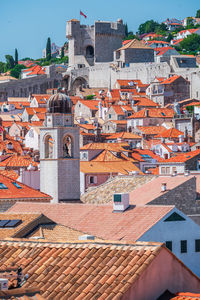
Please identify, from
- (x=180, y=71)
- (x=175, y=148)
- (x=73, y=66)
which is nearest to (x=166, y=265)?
(x=175, y=148)

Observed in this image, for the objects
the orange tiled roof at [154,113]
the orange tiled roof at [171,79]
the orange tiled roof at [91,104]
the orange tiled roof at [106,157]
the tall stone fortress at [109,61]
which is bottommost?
the orange tiled roof at [106,157]

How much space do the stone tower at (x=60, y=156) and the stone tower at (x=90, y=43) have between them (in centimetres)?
10177

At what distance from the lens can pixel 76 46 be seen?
479ft

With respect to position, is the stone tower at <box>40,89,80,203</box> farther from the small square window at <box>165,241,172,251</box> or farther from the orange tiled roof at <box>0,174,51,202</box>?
the small square window at <box>165,241,172,251</box>

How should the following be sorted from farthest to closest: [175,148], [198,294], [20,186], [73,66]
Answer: [73,66] → [175,148] → [20,186] → [198,294]

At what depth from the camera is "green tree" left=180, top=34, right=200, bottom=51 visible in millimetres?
173000

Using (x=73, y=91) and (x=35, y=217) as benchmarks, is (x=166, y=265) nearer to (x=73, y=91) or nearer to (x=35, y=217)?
A: (x=35, y=217)

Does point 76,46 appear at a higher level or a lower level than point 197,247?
higher

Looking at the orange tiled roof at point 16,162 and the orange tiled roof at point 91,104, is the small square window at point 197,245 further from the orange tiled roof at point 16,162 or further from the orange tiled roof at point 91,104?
the orange tiled roof at point 91,104

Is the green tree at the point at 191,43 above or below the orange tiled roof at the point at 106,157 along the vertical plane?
above

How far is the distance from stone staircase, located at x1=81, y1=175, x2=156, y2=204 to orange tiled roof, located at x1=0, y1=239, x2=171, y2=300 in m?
23.3

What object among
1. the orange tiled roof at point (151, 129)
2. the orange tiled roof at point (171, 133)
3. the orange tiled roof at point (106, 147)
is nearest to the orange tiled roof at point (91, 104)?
the orange tiled roof at point (151, 129)

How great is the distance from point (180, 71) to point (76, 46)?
29.6 m

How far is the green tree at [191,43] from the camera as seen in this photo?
173000 mm
